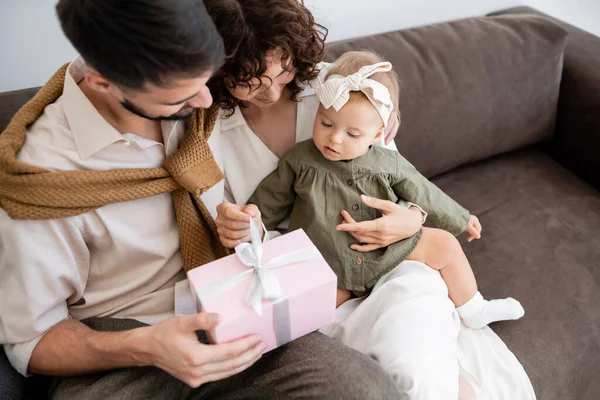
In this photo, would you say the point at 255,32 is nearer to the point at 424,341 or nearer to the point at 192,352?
the point at 192,352

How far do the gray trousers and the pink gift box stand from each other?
6 cm

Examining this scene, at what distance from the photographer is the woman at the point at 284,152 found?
1089 mm

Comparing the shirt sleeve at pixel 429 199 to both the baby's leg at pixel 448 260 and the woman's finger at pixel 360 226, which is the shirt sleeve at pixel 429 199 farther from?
the woman's finger at pixel 360 226

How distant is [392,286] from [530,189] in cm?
89

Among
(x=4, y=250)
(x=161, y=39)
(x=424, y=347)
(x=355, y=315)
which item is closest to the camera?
(x=161, y=39)

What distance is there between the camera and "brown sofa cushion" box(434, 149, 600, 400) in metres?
1.38

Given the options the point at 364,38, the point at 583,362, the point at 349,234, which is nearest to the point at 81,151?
the point at 349,234

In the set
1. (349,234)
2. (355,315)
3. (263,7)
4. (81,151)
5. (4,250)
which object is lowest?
(355,315)

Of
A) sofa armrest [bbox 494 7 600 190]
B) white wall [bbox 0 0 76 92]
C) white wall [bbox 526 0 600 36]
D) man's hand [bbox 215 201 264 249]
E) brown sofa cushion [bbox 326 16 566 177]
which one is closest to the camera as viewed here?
man's hand [bbox 215 201 264 249]

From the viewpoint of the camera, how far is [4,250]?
989 mm

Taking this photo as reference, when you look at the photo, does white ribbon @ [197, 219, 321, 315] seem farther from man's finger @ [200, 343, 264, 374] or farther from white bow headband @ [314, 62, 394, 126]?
white bow headband @ [314, 62, 394, 126]

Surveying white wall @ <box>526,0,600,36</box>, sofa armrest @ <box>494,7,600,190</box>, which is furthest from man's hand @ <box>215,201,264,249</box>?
white wall @ <box>526,0,600,36</box>

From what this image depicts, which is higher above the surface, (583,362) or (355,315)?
(355,315)

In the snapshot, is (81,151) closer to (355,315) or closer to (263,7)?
(263,7)
